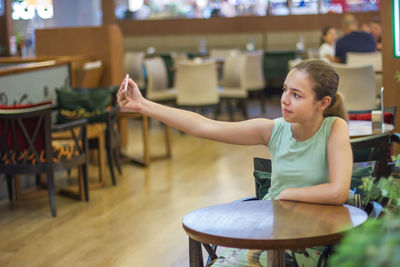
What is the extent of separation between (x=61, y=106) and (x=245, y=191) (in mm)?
2019

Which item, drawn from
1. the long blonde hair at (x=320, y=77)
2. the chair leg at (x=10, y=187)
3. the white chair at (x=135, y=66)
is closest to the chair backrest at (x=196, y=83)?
the white chair at (x=135, y=66)

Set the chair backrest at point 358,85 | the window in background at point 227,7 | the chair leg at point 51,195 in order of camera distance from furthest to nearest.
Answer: the window in background at point 227,7, the chair backrest at point 358,85, the chair leg at point 51,195

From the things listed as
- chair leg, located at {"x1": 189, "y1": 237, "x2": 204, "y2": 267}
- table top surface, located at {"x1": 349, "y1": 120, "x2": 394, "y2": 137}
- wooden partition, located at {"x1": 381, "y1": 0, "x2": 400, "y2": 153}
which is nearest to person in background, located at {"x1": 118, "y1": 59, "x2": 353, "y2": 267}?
chair leg, located at {"x1": 189, "y1": 237, "x2": 204, "y2": 267}

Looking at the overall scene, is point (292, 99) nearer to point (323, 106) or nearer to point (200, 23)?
point (323, 106)

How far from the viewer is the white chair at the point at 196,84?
8781mm

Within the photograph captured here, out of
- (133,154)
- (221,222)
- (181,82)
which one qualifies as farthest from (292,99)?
(181,82)

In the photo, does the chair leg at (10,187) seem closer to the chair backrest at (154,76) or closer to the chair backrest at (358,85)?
the chair backrest at (358,85)

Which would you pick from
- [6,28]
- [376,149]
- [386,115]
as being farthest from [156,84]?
[376,149]

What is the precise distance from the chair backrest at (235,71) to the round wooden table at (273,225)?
24.3 feet

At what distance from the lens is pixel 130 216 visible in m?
5.02

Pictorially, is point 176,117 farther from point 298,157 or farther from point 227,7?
point 227,7

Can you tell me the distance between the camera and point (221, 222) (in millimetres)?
2092

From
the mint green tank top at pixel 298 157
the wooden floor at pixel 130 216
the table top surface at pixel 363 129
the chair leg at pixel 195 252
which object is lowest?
the wooden floor at pixel 130 216

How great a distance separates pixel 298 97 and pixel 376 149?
1076 millimetres
